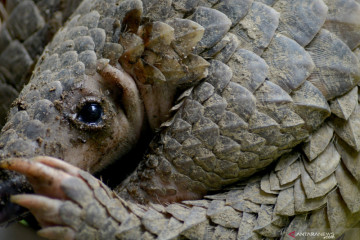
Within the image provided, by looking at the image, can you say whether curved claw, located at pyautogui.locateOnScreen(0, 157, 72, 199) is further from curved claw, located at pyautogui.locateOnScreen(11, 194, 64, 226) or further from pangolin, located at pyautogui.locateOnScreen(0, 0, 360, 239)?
pangolin, located at pyautogui.locateOnScreen(0, 0, 360, 239)

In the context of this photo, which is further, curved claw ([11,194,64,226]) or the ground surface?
the ground surface

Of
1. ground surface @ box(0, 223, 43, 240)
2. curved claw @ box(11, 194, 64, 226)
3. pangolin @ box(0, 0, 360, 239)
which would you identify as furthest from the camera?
ground surface @ box(0, 223, 43, 240)

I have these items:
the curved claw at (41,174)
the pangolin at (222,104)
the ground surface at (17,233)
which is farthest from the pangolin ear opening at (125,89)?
the ground surface at (17,233)

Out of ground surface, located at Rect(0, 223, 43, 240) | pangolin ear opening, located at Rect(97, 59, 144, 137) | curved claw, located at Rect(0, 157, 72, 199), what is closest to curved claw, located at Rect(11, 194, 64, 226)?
curved claw, located at Rect(0, 157, 72, 199)

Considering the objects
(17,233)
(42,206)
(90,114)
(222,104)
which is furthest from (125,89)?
(17,233)

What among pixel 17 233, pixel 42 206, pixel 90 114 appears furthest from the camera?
pixel 17 233

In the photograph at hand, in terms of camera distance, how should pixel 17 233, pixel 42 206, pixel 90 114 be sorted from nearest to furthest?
pixel 42 206
pixel 90 114
pixel 17 233

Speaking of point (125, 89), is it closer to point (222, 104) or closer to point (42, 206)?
point (222, 104)

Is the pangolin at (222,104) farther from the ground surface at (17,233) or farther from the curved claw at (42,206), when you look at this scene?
the ground surface at (17,233)
